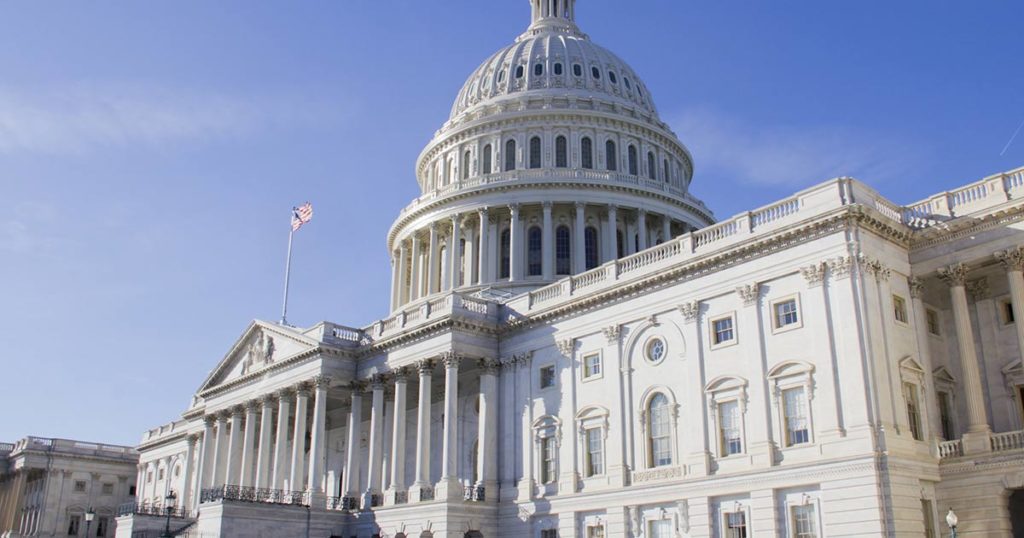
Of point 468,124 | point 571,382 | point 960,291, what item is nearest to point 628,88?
point 468,124

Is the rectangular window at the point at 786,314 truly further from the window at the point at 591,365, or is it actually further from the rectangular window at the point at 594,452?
the rectangular window at the point at 594,452

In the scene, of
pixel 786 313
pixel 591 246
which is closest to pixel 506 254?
pixel 591 246

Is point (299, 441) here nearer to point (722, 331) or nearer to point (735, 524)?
point (722, 331)

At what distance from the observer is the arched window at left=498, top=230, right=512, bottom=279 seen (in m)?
69.4

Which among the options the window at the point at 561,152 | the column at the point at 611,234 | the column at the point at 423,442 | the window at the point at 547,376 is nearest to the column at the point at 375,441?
the column at the point at 423,442

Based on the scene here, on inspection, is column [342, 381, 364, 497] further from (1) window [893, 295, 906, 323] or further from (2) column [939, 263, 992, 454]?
(2) column [939, 263, 992, 454]

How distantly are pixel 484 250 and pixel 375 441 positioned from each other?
64.2ft

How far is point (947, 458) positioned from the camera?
36.5 metres

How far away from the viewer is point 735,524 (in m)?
38.8

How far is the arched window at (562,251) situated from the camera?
6825 centimetres

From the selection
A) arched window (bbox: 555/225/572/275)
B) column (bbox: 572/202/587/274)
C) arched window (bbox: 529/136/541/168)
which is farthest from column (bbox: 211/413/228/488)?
arched window (bbox: 529/136/541/168)

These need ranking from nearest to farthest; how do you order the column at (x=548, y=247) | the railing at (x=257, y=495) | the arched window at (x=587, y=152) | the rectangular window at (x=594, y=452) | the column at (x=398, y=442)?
the rectangular window at (x=594, y=452) < the column at (x=398, y=442) < the railing at (x=257, y=495) < the column at (x=548, y=247) < the arched window at (x=587, y=152)

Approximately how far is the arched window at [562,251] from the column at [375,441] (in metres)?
17.7

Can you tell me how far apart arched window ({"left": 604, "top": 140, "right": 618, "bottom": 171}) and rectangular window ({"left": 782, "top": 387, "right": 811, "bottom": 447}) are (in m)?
37.0
